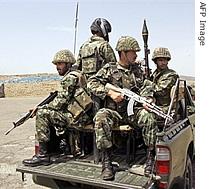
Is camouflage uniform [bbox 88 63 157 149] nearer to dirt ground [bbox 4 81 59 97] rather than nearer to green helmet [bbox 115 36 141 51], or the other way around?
green helmet [bbox 115 36 141 51]

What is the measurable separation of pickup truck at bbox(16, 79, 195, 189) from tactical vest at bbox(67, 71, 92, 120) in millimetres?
243

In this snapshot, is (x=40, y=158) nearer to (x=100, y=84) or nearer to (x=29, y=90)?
(x=100, y=84)

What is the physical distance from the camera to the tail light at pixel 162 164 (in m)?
3.41

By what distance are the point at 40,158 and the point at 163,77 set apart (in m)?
2.13

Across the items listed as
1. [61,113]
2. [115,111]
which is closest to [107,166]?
[115,111]

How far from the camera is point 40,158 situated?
439cm

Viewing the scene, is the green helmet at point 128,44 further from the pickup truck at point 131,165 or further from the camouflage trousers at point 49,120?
the camouflage trousers at point 49,120

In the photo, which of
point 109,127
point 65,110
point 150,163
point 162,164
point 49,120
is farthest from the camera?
point 65,110

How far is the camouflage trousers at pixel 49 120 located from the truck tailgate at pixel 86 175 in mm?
399

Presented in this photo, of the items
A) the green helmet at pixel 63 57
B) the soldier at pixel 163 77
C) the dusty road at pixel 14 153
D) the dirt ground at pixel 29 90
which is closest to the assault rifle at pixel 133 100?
the green helmet at pixel 63 57

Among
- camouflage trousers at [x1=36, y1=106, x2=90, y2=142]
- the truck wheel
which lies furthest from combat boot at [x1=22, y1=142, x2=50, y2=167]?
the truck wheel

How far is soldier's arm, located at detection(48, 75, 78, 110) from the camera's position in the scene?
15.0 ft

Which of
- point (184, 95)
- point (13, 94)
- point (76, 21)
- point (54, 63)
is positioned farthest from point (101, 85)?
point (13, 94)

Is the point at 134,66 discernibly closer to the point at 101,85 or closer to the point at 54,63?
the point at 101,85
